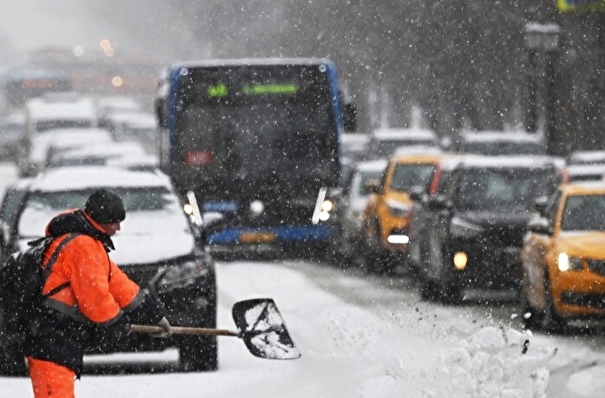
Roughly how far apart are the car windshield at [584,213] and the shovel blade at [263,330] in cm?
819

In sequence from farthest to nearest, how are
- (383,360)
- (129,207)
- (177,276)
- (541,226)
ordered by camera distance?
(541,226) < (129,207) < (383,360) < (177,276)

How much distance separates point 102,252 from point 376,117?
70981 millimetres

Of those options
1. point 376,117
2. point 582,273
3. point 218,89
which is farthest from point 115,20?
point 582,273

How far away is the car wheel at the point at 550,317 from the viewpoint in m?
16.0

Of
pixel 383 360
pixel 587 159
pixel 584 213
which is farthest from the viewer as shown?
pixel 587 159

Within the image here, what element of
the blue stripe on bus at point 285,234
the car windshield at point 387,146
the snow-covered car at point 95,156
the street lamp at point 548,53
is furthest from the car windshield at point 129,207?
the car windshield at point 387,146

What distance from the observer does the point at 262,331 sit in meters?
8.79

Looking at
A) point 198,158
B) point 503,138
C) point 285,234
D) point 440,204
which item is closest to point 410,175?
point 285,234

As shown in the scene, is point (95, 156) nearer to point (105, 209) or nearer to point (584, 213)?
point (584, 213)

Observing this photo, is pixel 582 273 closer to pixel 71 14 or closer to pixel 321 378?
pixel 321 378

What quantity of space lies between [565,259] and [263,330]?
7.55 m

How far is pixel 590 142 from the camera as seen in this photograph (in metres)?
40.3

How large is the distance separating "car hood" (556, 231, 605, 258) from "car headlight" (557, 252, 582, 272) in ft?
0.17

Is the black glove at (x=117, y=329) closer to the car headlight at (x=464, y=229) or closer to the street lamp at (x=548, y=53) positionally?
the car headlight at (x=464, y=229)
